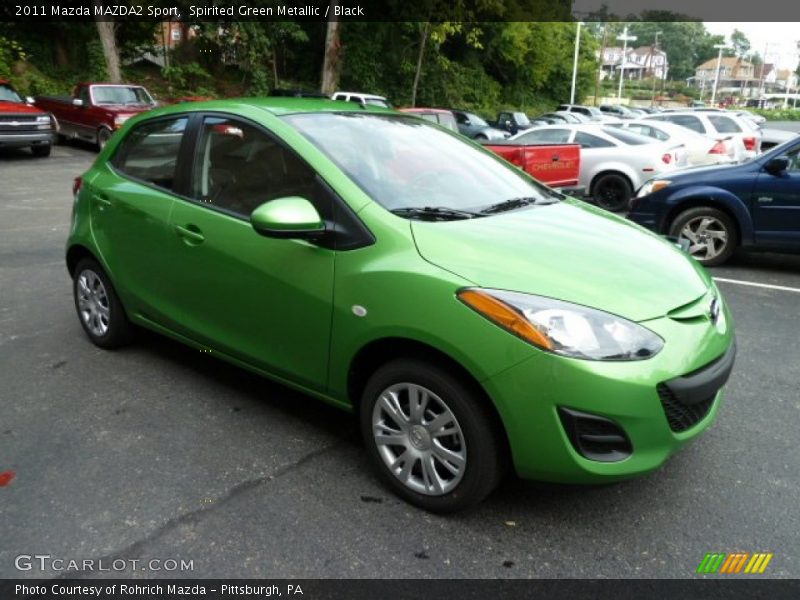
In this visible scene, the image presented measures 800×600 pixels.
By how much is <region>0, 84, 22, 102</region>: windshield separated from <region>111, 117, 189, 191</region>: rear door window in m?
13.6

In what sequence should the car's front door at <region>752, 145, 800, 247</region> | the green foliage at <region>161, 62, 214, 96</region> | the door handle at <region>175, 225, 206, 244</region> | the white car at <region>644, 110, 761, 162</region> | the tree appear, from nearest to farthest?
the door handle at <region>175, 225, 206, 244</region> → the car's front door at <region>752, 145, 800, 247</region> → the white car at <region>644, 110, 761, 162</region> → the green foliage at <region>161, 62, 214, 96</region> → the tree

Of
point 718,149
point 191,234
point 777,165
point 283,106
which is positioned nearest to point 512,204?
point 283,106

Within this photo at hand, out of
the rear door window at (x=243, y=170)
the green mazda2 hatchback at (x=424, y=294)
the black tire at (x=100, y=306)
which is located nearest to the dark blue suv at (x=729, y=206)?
the green mazda2 hatchback at (x=424, y=294)

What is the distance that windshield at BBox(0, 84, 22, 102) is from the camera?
15531mm

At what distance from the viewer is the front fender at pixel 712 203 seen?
22.9ft

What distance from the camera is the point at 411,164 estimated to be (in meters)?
3.47

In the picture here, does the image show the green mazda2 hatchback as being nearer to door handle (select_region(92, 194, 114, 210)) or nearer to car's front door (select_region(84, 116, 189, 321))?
car's front door (select_region(84, 116, 189, 321))

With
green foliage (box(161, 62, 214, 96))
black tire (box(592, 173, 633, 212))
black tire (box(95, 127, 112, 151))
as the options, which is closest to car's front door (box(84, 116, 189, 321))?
black tire (box(592, 173, 633, 212))

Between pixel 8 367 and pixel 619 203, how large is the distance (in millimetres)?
9781

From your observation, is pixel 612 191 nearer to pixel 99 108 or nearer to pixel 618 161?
pixel 618 161

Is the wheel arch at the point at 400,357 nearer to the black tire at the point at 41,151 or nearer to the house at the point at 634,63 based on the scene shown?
the black tire at the point at 41,151
